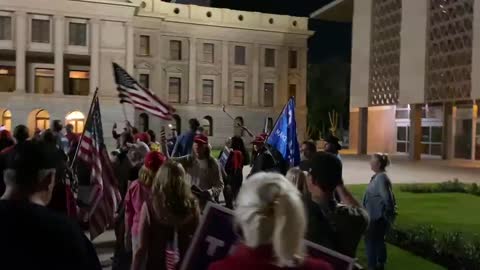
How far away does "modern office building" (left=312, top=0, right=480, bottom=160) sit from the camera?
3261 centimetres

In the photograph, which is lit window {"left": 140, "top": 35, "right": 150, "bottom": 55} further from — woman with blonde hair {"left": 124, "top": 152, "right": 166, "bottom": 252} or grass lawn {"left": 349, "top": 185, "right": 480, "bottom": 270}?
woman with blonde hair {"left": 124, "top": 152, "right": 166, "bottom": 252}

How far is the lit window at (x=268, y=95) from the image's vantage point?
61972 millimetres

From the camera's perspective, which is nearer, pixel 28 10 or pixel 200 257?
pixel 200 257

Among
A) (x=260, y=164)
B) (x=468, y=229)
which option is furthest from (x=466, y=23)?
(x=260, y=164)

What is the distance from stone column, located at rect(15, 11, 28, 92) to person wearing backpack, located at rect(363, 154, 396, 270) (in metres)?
47.2

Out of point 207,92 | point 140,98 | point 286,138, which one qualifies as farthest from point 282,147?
point 207,92

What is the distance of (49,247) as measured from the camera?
102 inches

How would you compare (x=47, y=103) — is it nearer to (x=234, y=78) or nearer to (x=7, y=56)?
(x=7, y=56)

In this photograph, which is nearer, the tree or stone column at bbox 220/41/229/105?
stone column at bbox 220/41/229/105

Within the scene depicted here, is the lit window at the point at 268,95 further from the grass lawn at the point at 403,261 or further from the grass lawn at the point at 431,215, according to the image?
the grass lawn at the point at 403,261

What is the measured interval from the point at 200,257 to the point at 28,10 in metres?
50.5

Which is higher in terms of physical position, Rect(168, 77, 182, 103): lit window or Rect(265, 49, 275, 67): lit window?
Rect(265, 49, 275, 67): lit window

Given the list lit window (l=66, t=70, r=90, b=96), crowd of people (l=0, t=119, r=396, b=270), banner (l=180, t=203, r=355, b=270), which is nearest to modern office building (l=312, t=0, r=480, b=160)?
lit window (l=66, t=70, r=90, b=96)

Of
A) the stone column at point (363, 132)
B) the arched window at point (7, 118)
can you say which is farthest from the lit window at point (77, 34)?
the stone column at point (363, 132)
